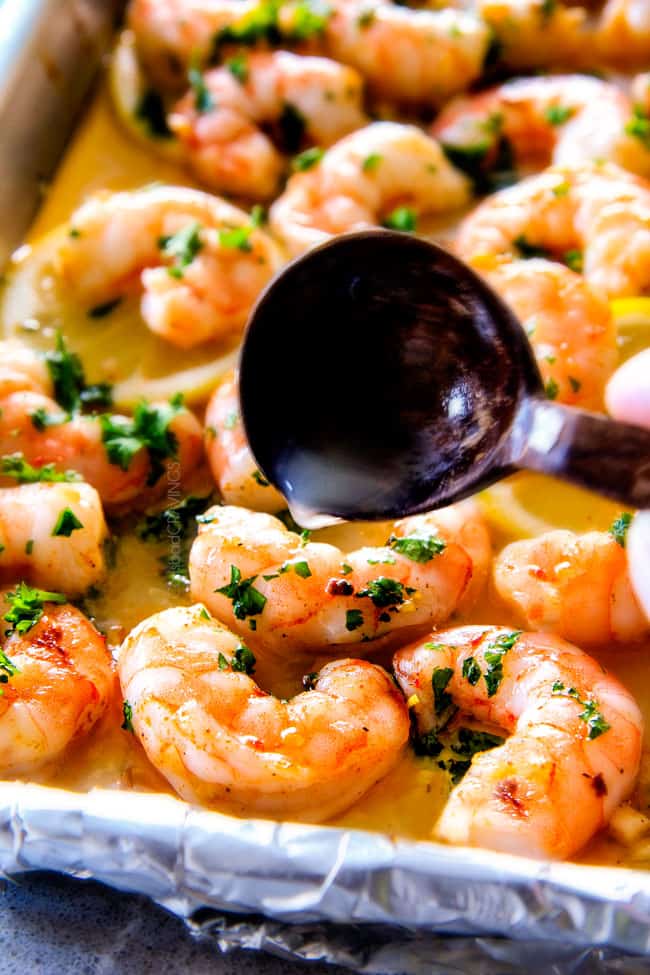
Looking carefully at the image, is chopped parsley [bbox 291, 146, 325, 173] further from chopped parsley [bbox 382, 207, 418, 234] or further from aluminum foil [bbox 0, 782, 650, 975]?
aluminum foil [bbox 0, 782, 650, 975]

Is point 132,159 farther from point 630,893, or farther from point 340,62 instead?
point 630,893

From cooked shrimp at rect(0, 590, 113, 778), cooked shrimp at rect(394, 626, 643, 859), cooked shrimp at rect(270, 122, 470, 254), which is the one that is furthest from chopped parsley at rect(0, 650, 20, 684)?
cooked shrimp at rect(270, 122, 470, 254)

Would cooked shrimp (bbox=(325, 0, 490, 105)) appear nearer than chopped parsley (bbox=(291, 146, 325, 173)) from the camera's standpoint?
No

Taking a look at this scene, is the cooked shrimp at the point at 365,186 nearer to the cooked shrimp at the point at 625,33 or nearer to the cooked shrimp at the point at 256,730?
the cooked shrimp at the point at 625,33

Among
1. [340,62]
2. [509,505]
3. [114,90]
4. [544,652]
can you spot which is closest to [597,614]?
[544,652]

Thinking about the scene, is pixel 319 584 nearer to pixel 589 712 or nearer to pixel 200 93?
pixel 589 712

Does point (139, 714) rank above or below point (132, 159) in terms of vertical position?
below

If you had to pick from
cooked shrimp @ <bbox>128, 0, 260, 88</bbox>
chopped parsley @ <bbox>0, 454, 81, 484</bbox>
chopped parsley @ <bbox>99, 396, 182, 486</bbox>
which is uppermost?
cooked shrimp @ <bbox>128, 0, 260, 88</bbox>

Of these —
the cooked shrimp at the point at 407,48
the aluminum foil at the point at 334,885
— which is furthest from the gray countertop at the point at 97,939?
the cooked shrimp at the point at 407,48
